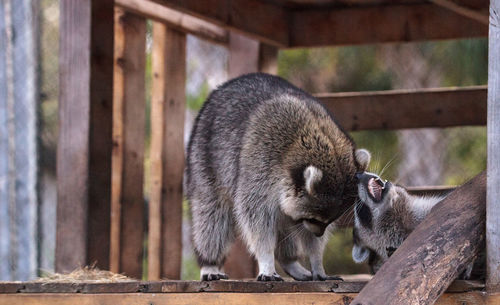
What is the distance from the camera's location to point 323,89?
10.2m

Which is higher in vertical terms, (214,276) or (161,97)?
(161,97)

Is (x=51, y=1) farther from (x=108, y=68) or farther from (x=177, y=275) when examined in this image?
(x=108, y=68)

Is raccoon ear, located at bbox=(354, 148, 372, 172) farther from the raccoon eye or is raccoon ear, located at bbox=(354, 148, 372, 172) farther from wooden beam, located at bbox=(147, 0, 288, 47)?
wooden beam, located at bbox=(147, 0, 288, 47)

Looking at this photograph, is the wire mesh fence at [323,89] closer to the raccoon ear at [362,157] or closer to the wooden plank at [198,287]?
the wooden plank at [198,287]

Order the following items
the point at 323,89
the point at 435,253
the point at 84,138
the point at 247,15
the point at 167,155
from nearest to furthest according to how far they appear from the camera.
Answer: the point at 435,253 → the point at 84,138 → the point at 247,15 → the point at 167,155 → the point at 323,89

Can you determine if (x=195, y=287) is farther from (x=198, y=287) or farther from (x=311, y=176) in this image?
(x=311, y=176)

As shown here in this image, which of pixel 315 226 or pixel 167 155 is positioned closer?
pixel 315 226

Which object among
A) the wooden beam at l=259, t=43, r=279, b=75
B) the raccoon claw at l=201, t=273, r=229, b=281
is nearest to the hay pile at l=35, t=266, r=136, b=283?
the raccoon claw at l=201, t=273, r=229, b=281

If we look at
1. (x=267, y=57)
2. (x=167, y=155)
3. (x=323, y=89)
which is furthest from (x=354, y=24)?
(x=323, y=89)

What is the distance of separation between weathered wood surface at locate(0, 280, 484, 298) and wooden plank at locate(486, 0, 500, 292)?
Answer: 93 mm

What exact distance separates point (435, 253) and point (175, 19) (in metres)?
3.10

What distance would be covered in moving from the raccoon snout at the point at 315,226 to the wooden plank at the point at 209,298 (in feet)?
2.50

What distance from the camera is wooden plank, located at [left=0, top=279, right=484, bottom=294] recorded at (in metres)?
3.12

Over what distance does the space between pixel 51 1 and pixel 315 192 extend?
5516 mm
